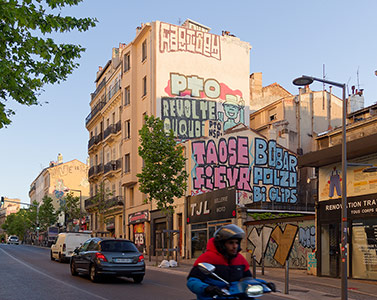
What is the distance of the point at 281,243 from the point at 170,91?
20795 millimetres

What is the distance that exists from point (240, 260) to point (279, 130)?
38851 mm

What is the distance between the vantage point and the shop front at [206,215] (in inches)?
1210

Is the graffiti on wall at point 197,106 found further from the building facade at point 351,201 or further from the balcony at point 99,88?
the building facade at point 351,201

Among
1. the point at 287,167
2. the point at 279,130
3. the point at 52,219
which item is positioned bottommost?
the point at 52,219

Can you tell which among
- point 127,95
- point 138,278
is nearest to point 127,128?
point 127,95

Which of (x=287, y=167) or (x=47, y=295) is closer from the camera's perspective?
(x=47, y=295)

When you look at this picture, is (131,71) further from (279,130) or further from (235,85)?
(279,130)

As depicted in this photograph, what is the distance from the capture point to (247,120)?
156 feet

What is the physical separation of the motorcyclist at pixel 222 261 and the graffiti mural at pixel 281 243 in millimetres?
19670

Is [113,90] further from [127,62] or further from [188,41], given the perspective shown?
[188,41]

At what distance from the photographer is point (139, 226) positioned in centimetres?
4703

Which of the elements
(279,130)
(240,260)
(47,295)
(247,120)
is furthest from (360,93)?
(240,260)

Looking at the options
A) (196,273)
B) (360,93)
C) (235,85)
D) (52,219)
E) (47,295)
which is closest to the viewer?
(196,273)

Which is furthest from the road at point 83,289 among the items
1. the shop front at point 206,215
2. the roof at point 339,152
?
the shop front at point 206,215
